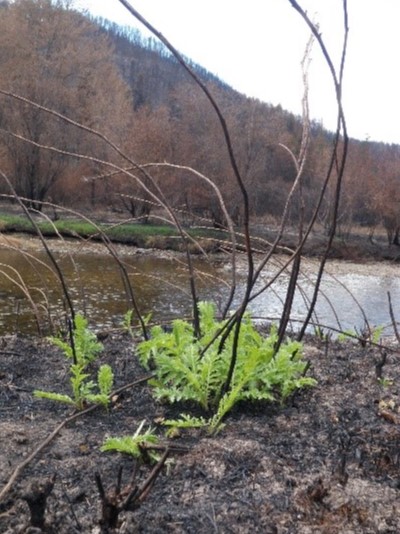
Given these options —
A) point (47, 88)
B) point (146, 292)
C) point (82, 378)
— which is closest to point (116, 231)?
point (47, 88)

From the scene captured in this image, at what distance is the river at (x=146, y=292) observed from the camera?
975cm

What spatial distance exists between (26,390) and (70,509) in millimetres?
1319

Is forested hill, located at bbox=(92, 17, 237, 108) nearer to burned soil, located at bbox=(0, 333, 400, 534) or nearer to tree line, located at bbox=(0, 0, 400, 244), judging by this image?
tree line, located at bbox=(0, 0, 400, 244)

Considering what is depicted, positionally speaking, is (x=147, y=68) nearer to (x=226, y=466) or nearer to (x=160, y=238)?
(x=160, y=238)

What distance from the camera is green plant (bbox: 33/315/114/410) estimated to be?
2.57 metres

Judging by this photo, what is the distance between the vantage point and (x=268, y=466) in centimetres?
211

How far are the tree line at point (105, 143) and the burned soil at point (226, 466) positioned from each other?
23724mm

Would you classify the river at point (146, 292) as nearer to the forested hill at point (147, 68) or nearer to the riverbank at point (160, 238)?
the riverbank at point (160, 238)

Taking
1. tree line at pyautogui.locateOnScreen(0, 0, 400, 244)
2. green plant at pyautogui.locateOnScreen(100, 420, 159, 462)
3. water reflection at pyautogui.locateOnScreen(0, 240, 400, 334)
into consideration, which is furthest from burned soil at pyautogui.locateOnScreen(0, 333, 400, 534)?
tree line at pyautogui.locateOnScreen(0, 0, 400, 244)

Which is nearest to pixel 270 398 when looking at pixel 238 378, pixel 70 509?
pixel 238 378

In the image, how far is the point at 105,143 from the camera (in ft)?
91.6

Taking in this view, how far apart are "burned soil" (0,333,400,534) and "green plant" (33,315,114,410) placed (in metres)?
0.10

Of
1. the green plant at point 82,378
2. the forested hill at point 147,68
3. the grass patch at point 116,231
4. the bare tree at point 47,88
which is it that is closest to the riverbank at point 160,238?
the grass patch at point 116,231

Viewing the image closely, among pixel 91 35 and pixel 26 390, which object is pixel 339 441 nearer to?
pixel 26 390
